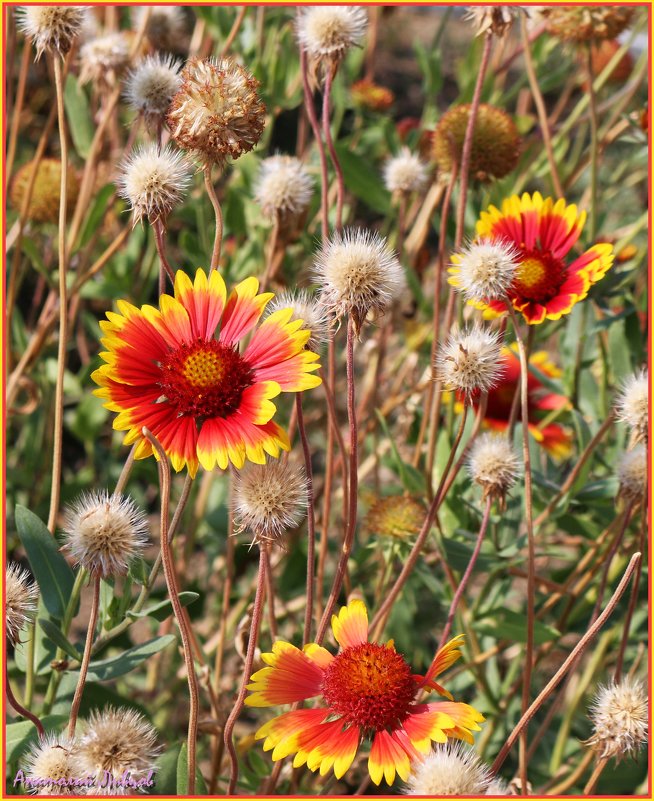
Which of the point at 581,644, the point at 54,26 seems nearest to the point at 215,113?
the point at 54,26

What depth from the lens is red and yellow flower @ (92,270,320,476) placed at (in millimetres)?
977

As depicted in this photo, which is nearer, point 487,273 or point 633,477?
point 487,273

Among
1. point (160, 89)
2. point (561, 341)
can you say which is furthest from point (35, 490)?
point (561, 341)

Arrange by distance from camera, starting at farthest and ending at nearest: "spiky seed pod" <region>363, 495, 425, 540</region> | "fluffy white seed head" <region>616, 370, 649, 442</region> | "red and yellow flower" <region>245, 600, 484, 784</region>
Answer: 1. "spiky seed pod" <region>363, 495, 425, 540</region>
2. "fluffy white seed head" <region>616, 370, 649, 442</region>
3. "red and yellow flower" <region>245, 600, 484, 784</region>

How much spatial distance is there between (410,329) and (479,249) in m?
0.91

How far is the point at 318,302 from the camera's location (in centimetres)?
103

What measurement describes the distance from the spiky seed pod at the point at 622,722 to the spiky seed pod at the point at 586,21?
1.17 m

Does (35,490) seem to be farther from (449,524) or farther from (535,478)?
(535,478)

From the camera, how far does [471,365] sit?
1.02 meters

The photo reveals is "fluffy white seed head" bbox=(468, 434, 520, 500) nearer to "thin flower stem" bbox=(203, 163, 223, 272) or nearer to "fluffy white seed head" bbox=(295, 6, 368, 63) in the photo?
"thin flower stem" bbox=(203, 163, 223, 272)

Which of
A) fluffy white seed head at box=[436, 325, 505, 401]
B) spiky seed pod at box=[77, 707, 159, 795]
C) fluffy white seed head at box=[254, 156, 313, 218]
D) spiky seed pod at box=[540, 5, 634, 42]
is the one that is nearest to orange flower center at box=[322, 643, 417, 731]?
spiky seed pod at box=[77, 707, 159, 795]

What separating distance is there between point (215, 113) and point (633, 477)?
2.43ft

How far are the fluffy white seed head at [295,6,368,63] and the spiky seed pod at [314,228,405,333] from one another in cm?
39

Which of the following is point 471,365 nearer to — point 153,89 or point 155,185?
point 155,185
